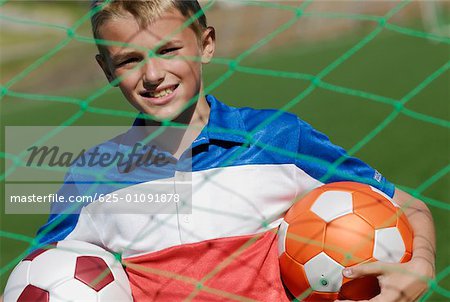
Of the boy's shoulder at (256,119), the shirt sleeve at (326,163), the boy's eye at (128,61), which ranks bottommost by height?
the shirt sleeve at (326,163)

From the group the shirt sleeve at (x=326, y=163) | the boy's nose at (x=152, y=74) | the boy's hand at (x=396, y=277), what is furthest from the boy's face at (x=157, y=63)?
the boy's hand at (x=396, y=277)

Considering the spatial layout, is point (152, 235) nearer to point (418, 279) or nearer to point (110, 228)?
point (110, 228)

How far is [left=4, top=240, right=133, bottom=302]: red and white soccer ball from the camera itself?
63.2 inches

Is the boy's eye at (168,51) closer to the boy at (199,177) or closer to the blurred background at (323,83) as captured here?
the boy at (199,177)

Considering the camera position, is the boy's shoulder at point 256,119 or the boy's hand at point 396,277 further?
the boy's shoulder at point 256,119

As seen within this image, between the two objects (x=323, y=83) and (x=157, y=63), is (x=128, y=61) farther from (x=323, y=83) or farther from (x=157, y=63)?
(x=323, y=83)

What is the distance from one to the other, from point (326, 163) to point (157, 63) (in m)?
0.45

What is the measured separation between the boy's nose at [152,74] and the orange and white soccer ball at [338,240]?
1.36ft

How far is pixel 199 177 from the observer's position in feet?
5.70

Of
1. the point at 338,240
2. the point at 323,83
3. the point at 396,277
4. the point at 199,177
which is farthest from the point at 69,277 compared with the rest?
the point at 323,83

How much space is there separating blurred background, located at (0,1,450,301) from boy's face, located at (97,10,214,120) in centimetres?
8

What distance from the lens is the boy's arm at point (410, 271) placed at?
4.99ft

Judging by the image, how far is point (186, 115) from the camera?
5.89ft

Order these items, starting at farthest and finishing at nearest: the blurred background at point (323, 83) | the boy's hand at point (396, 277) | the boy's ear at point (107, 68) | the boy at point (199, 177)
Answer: the blurred background at point (323, 83), the boy's ear at point (107, 68), the boy at point (199, 177), the boy's hand at point (396, 277)
